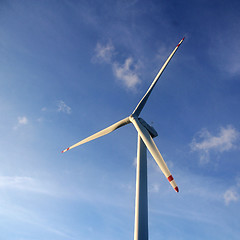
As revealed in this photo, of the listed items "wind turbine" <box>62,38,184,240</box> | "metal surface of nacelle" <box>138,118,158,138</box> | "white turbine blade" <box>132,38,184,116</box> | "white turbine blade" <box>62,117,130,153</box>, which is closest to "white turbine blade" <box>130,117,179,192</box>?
"wind turbine" <box>62,38,184,240</box>

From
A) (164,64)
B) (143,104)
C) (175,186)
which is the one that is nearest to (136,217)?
(175,186)

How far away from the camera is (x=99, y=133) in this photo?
3316 cm

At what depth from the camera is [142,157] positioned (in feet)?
84.8

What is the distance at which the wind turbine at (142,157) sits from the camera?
20594 millimetres

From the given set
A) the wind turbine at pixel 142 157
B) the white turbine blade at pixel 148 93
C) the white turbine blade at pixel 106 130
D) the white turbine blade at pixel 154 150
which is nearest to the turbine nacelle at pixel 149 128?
the wind turbine at pixel 142 157

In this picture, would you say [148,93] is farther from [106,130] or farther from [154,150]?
[154,150]

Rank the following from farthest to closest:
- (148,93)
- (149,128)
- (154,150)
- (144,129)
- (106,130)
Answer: (106,130) → (148,93) → (149,128) → (144,129) → (154,150)

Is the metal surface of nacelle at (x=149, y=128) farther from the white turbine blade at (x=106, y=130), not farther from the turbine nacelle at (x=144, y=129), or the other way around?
the white turbine blade at (x=106, y=130)

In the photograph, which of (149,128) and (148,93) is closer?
(149,128)

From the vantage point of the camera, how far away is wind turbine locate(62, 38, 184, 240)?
67.6 ft

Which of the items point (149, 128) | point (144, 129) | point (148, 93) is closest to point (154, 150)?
point (144, 129)

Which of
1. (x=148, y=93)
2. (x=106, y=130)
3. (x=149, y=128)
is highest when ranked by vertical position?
(x=148, y=93)

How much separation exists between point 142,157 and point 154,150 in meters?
2.01

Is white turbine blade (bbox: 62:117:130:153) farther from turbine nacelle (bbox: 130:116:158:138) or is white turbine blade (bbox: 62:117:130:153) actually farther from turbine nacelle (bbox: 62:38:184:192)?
turbine nacelle (bbox: 130:116:158:138)
